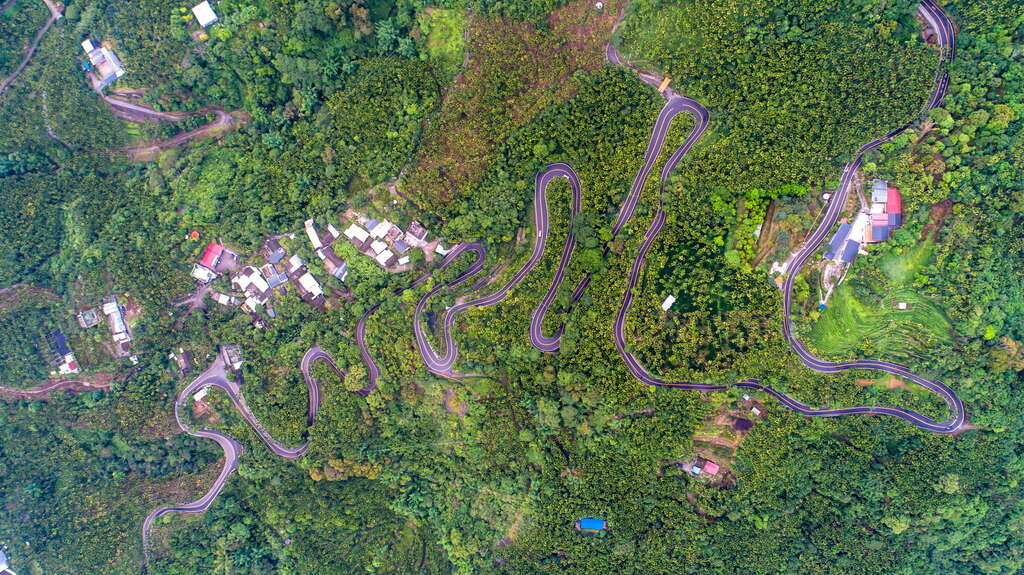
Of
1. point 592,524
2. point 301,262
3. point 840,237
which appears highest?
point 301,262

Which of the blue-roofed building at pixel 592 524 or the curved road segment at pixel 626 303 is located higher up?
the curved road segment at pixel 626 303

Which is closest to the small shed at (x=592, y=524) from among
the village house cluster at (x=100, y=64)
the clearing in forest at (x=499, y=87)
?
the clearing in forest at (x=499, y=87)

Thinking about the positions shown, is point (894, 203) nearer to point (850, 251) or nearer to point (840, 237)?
point (840, 237)

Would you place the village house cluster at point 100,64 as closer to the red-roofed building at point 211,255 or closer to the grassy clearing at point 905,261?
the red-roofed building at point 211,255

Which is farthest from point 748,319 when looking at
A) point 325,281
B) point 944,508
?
point 325,281

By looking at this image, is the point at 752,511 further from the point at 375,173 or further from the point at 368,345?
the point at 375,173

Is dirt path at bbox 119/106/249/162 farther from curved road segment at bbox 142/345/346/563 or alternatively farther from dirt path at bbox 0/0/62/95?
curved road segment at bbox 142/345/346/563

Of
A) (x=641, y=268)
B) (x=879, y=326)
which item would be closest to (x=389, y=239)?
(x=641, y=268)
